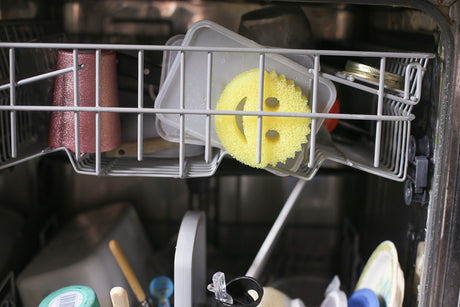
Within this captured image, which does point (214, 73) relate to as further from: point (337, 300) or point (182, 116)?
→ point (337, 300)

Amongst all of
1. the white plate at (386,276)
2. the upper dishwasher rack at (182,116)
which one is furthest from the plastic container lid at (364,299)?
the upper dishwasher rack at (182,116)

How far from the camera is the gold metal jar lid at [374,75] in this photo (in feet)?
2.55

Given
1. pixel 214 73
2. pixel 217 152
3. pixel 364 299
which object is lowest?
pixel 364 299

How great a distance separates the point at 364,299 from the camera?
841 mm

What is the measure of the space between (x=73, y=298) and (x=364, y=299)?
50 cm

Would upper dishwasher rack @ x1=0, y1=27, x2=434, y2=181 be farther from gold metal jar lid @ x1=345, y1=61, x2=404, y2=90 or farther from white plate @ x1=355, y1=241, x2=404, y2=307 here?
white plate @ x1=355, y1=241, x2=404, y2=307

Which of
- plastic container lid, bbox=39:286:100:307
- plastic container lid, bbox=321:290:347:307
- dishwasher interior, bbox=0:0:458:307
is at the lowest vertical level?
plastic container lid, bbox=321:290:347:307

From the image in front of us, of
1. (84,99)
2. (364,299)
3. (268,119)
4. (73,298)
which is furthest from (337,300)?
(84,99)

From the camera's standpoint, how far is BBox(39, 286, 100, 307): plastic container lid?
0.75 metres

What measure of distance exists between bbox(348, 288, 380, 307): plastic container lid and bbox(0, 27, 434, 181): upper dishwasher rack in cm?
21

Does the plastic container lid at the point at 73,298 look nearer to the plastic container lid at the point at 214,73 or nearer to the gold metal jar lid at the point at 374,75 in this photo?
the plastic container lid at the point at 214,73

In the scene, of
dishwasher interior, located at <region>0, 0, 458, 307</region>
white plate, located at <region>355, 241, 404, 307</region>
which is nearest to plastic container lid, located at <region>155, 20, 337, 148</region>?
dishwasher interior, located at <region>0, 0, 458, 307</region>

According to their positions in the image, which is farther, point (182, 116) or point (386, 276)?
point (386, 276)

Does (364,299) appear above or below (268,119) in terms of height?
below
